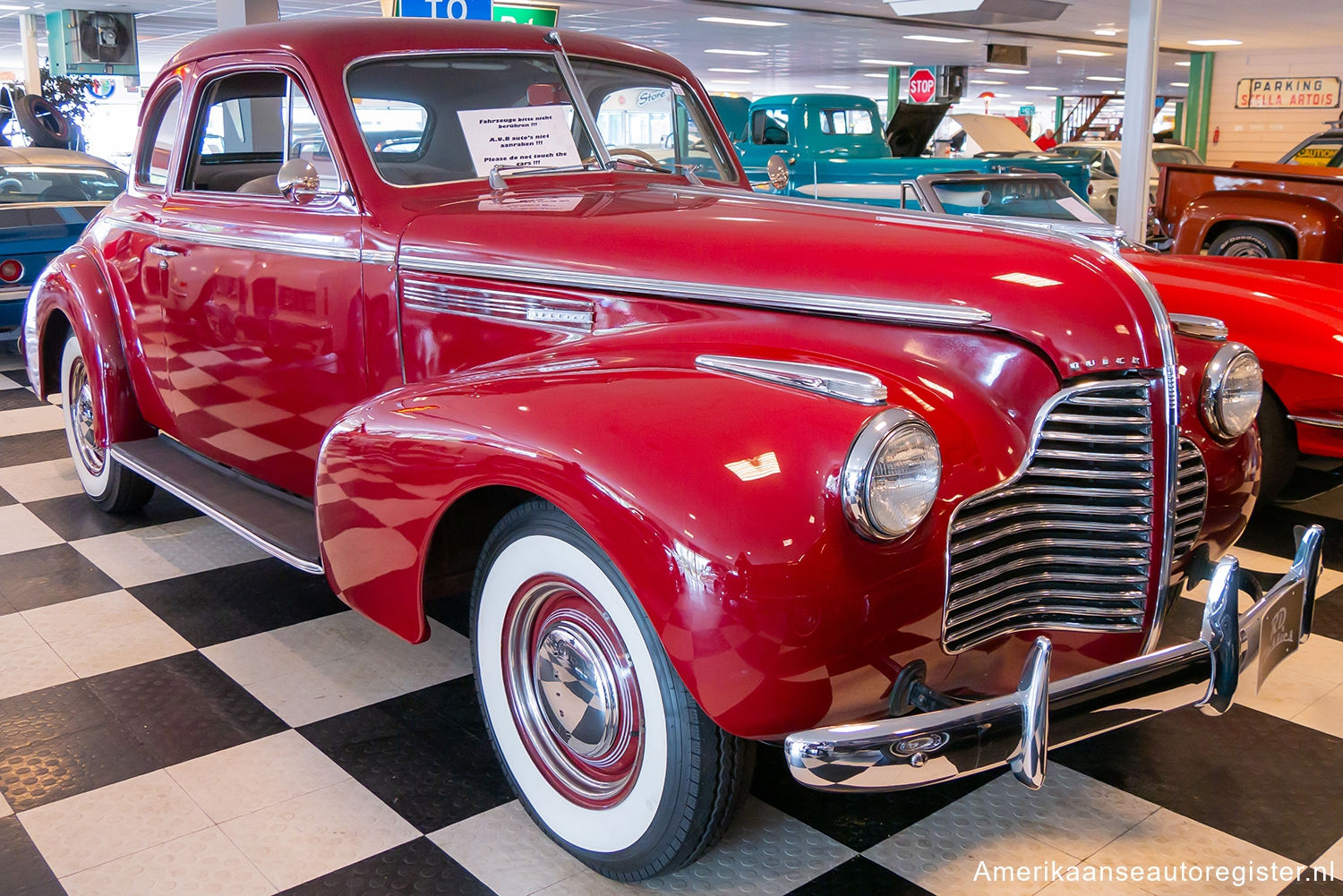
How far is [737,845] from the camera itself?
2039 mm

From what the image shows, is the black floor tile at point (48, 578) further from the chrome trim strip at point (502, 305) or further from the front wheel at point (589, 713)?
the front wheel at point (589, 713)

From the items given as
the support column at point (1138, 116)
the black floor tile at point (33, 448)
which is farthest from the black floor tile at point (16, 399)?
the support column at point (1138, 116)

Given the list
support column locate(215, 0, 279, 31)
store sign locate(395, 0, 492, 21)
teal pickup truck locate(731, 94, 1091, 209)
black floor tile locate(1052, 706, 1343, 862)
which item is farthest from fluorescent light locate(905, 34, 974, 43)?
black floor tile locate(1052, 706, 1343, 862)

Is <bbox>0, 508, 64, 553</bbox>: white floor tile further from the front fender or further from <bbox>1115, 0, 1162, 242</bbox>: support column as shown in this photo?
<bbox>1115, 0, 1162, 242</bbox>: support column

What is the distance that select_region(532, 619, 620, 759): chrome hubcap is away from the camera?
6.18 feet

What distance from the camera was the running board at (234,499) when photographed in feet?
8.66

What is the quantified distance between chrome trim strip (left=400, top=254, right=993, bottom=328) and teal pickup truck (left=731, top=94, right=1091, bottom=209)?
493 cm

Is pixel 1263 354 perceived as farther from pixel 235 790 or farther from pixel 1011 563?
pixel 235 790

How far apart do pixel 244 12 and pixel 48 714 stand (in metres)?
4.13

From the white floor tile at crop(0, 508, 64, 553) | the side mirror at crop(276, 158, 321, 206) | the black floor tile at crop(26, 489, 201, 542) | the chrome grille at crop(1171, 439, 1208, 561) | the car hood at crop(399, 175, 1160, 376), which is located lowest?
the black floor tile at crop(26, 489, 201, 542)

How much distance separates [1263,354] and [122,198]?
3.73 metres

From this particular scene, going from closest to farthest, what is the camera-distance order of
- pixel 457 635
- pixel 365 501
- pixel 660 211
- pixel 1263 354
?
pixel 365 501 < pixel 660 211 < pixel 457 635 < pixel 1263 354

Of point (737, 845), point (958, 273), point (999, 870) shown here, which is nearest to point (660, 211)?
point (958, 273)

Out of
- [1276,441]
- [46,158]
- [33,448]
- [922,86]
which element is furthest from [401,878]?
[922,86]
